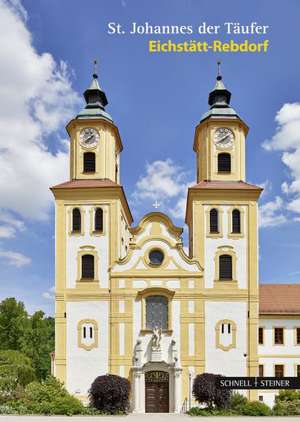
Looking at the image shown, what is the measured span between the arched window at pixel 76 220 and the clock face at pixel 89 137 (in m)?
4.84

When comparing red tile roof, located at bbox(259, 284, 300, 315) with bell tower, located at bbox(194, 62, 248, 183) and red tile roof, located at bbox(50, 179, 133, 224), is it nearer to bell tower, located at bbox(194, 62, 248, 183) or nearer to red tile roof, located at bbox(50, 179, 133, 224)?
bell tower, located at bbox(194, 62, 248, 183)

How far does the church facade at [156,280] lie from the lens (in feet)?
134

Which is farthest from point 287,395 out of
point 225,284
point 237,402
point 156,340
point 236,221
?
point 236,221

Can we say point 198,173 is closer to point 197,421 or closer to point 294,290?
point 294,290

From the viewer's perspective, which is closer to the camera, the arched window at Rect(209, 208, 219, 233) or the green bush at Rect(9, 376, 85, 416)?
the green bush at Rect(9, 376, 85, 416)

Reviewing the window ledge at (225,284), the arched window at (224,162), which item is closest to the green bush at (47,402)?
the window ledge at (225,284)

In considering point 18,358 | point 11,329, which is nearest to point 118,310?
point 18,358

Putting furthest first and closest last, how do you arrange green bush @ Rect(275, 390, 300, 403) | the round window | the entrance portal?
the round window < the entrance portal < green bush @ Rect(275, 390, 300, 403)

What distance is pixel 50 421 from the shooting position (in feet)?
98.7

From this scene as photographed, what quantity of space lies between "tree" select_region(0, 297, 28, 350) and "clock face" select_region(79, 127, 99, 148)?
3143 centimetres

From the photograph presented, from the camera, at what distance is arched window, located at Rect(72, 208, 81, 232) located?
4326 centimetres

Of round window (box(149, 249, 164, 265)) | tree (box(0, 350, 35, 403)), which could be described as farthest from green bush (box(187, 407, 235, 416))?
tree (box(0, 350, 35, 403))

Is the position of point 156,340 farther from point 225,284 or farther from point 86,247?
point 86,247

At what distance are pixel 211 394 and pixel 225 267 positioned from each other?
930cm
